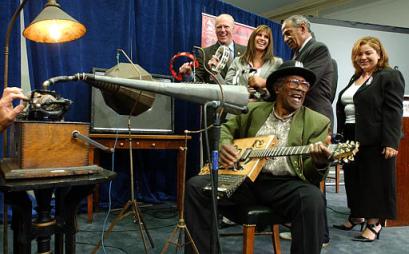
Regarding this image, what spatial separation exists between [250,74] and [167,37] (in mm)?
1642

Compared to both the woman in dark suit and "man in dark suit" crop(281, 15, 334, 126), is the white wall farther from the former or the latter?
"man in dark suit" crop(281, 15, 334, 126)

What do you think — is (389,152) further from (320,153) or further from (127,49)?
(127,49)

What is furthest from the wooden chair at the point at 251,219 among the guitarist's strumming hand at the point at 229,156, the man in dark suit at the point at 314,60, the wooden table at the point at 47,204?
the man in dark suit at the point at 314,60

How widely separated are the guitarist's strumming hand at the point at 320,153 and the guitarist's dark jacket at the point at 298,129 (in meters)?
0.10

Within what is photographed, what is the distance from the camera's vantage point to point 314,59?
244cm

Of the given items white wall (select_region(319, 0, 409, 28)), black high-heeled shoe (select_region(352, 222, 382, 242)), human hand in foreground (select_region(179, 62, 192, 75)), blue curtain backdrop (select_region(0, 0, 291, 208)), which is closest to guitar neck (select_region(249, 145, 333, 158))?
human hand in foreground (select_region(179, 62, 192, 75))

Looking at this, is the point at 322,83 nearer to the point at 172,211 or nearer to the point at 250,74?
the point at 250,74

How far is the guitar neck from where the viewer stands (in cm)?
171

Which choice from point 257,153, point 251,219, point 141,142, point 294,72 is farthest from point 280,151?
point 141,142

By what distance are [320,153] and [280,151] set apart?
194 mm

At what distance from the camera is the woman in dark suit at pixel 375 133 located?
8.86ft

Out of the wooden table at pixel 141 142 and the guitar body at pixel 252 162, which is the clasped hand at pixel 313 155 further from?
the wooden table at pixel 141 142

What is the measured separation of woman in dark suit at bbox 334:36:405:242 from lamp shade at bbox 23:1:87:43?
2.17 meters

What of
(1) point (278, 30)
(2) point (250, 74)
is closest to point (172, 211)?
(2) point (250, 74)
